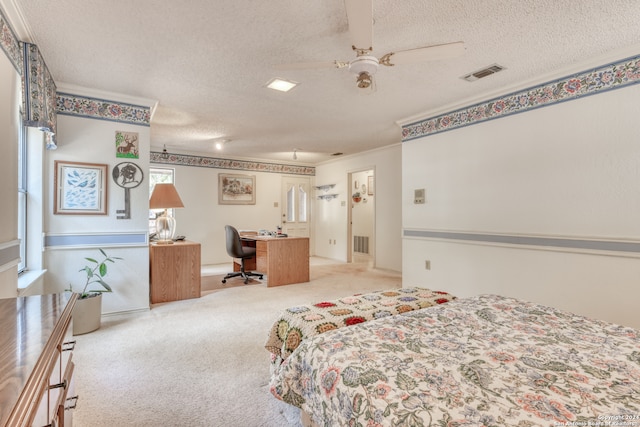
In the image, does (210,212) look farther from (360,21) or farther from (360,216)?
(360,21)

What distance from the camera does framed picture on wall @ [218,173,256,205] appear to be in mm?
6598

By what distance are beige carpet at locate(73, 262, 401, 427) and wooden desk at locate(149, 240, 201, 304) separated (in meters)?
0.15

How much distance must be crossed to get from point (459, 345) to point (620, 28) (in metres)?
2.49

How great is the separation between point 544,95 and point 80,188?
4574 millimetres

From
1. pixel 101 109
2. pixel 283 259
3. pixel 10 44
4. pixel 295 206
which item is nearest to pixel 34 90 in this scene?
pixel 10 44

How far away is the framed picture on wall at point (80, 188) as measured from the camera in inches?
118

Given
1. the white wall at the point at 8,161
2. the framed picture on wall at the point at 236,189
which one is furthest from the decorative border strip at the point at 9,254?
the framed picture on wall at the point at 236,189

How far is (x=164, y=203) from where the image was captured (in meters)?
3.81

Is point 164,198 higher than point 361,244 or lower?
higher

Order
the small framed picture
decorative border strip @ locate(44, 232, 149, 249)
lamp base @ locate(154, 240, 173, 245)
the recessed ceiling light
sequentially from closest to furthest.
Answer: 1. the recessed ceiling light
2. decorative border strip @ locate(44, 232, 149, 249)
3. the small framed picture
4. lamp base @ locate(154, 240, 173, 245)

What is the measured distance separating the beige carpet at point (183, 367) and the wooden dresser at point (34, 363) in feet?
2.24

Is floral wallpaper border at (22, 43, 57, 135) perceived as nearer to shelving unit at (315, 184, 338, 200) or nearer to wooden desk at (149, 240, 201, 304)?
wooden desk at (149, 240, 201, 304)

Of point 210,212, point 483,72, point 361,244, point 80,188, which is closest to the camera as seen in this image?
point 483,72

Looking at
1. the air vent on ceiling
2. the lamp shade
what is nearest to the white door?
the lamp shade
